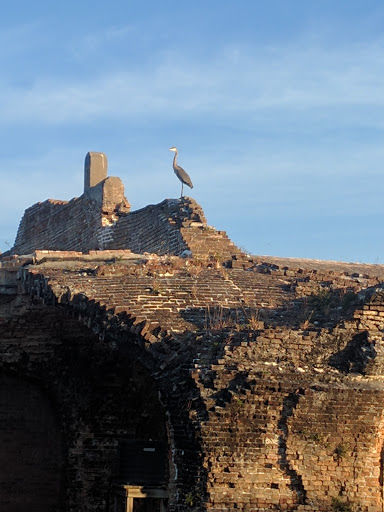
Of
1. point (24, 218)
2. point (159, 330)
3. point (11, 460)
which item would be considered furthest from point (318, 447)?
point (24, 218)

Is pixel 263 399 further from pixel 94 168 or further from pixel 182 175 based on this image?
pixel 94 168

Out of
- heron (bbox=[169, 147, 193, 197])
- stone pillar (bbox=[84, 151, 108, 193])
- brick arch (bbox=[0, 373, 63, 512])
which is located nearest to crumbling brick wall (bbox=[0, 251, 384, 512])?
brick arch (bbox=[0, 373, 63, 512])

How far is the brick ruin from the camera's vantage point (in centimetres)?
1207

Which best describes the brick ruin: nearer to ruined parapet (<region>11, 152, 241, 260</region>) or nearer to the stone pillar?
ruined parapet (<region>11, 152, 241, 260</region>)

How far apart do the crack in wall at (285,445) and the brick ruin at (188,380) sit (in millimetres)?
13

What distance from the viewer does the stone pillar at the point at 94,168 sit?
22.2m

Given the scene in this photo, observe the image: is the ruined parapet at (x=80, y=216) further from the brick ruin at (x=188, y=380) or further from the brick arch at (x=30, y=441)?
the brick arch at (x=30, y=441)

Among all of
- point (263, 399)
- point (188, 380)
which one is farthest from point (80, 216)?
point (263, 399)

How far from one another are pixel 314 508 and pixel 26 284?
5.15 metres

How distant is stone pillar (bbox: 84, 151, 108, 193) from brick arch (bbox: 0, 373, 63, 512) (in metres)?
6.17

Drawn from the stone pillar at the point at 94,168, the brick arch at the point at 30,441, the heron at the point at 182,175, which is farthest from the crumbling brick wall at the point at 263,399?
the stone pillar at the point at 94,168

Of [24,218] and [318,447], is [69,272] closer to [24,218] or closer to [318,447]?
[318,447]

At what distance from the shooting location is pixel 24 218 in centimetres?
2466

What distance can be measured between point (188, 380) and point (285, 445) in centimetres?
122
